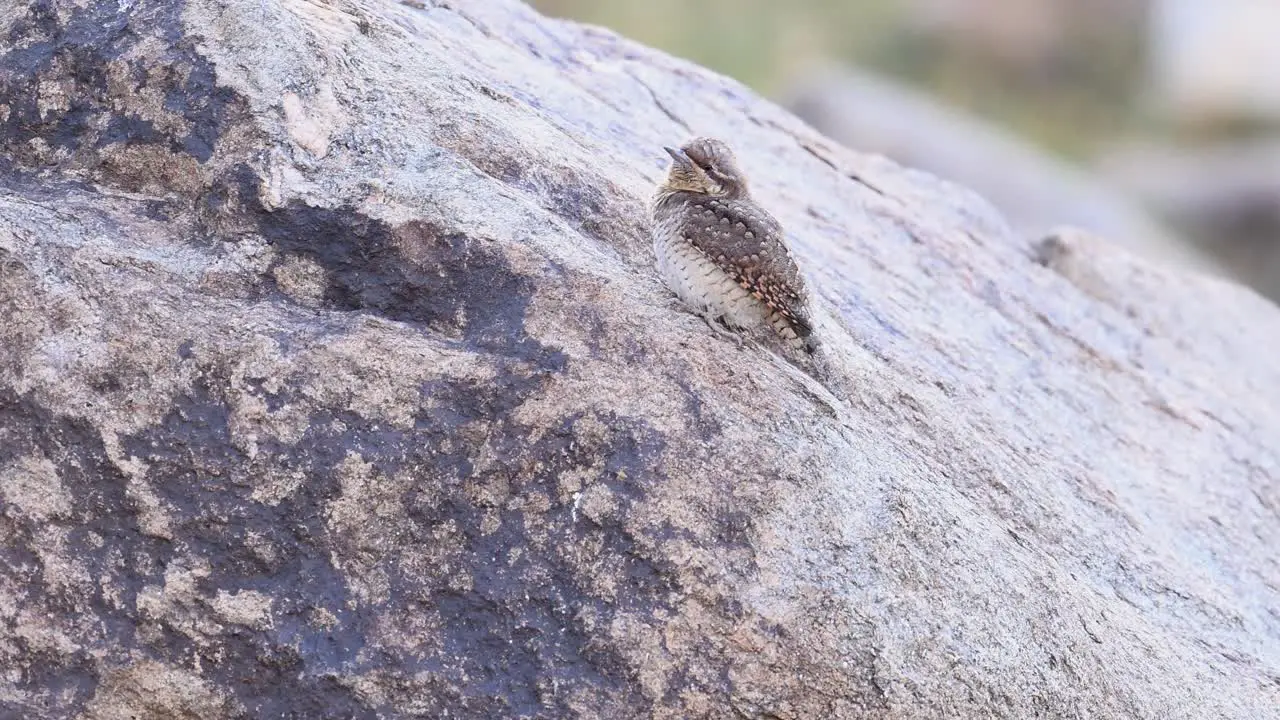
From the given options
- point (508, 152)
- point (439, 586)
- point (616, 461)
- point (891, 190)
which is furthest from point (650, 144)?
point (439, 586)

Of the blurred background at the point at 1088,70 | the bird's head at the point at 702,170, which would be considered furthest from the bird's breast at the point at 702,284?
the blurred background at the point at 1088,70

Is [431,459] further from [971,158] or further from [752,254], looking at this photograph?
[971,158]

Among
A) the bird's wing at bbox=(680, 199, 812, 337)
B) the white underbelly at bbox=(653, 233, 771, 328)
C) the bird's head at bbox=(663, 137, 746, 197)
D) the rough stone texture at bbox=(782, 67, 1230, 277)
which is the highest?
the rough stone texture at bbox=(782, 67, 1230, 277)

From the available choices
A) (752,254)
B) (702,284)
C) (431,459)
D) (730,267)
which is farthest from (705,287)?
(431,459)

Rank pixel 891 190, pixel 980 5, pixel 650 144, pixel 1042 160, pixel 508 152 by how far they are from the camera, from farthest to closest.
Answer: pixel 980 5, pixel 1042 160, pixel 891 190, pixel 650 144, pixel 508 152

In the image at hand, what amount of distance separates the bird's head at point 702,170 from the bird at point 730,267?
0.04 m

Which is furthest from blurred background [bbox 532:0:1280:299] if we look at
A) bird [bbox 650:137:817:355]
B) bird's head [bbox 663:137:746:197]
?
bird [bbox 650:137:817:355]

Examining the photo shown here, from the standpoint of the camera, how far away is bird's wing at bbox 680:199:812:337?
4.76 metres

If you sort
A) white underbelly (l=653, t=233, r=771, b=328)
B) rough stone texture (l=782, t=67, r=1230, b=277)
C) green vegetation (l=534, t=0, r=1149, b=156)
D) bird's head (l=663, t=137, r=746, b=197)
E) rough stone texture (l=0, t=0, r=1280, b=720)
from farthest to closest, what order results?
green vegetation (l=534, t=0, r=1149, b=156), rough stone texture (l=782, t=67, r=1230, b=277), bird's head (l=663, t=137, r=746, b=197), white underbelly (l=653, t=233, r=771, b=328), rough stone texture (l=0, t=0, r=1280, b=720)

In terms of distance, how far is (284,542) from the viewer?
4.08m

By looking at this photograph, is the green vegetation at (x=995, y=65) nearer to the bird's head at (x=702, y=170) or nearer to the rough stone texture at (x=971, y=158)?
the rough stone texture at (x=971, y=158)

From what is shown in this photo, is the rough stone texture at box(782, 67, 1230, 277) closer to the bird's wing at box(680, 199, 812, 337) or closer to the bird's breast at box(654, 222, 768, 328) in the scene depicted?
the bird's wing at box(680, 199, 812, 337)

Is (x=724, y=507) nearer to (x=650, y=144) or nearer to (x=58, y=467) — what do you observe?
(x=58, y=467)

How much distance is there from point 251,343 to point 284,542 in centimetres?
60
